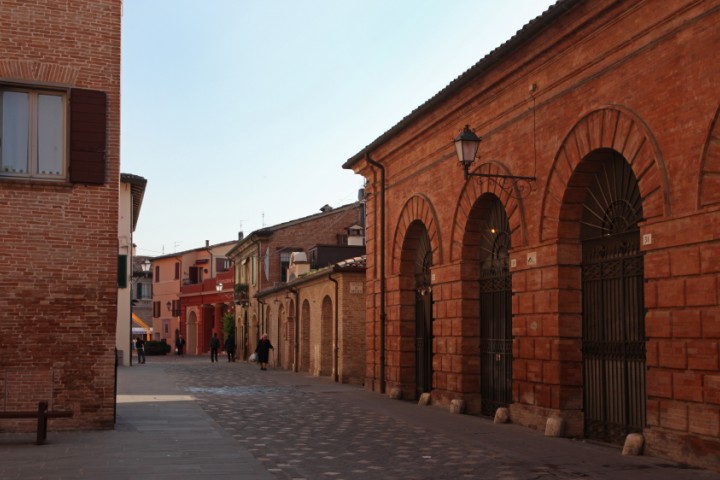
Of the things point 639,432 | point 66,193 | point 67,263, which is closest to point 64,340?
point 67,263

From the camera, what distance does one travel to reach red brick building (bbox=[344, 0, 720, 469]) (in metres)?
10.3

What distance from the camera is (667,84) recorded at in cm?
1089

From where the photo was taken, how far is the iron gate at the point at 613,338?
11.9 meters

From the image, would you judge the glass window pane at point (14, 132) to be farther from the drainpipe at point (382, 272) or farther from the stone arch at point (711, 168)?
the drainpipe at point (382, 272)

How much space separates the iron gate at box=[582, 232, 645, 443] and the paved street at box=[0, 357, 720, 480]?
54 cm

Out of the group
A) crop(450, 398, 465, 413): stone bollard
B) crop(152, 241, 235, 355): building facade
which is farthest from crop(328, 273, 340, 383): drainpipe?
crop(152, 241, 235, 355): building facade

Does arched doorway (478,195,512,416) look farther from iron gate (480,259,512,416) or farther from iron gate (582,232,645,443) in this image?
iron gate (582,232,645,443)

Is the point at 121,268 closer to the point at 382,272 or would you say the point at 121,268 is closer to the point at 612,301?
the point at 382,272

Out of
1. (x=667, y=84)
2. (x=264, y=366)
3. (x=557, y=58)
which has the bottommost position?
(x=264, y=366)

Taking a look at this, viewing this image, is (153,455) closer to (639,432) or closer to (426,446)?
(426,446)

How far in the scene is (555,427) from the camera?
13219 mm

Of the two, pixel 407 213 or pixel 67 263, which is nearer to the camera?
pixel 67 263

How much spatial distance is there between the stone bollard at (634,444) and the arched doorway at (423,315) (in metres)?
8.38

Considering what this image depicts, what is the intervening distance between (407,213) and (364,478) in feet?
36.3
